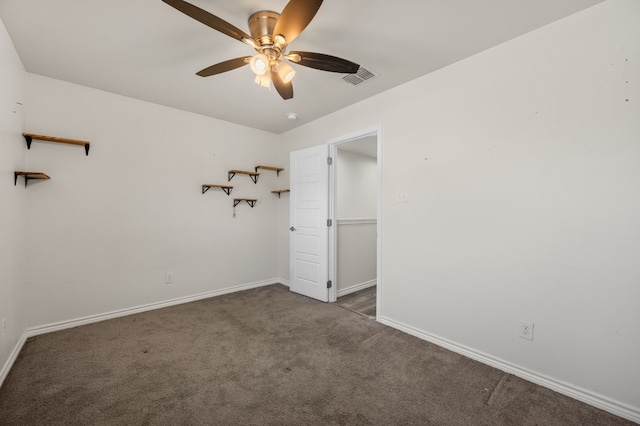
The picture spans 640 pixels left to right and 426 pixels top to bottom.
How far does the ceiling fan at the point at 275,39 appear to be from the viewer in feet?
4.64

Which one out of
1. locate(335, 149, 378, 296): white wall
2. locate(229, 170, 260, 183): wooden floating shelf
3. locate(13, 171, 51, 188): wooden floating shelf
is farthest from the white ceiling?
locate(335, 149, 378, 296): white wall

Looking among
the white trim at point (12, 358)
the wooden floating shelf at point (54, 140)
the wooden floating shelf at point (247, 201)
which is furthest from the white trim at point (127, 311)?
the wooden floating shelf at point (54, 140)

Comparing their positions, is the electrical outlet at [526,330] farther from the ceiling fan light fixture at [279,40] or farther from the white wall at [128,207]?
the white wall at [128,207]

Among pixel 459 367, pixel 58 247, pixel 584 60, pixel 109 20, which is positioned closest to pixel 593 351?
pixel 459 367

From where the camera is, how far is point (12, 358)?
2.09 metres

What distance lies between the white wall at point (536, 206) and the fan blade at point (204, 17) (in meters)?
1.82

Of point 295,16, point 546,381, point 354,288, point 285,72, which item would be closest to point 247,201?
point 354,288

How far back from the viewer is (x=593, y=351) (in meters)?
1.72

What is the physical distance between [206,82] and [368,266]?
3.30 meters

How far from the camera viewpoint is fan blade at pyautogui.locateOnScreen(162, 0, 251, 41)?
1.33 m

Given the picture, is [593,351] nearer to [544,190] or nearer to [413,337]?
[544,190]

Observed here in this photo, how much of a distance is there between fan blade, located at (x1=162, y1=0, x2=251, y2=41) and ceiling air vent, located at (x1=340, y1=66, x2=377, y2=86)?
1202 millimetres

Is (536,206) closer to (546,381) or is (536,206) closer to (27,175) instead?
(546,381)

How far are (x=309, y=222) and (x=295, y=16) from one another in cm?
264
